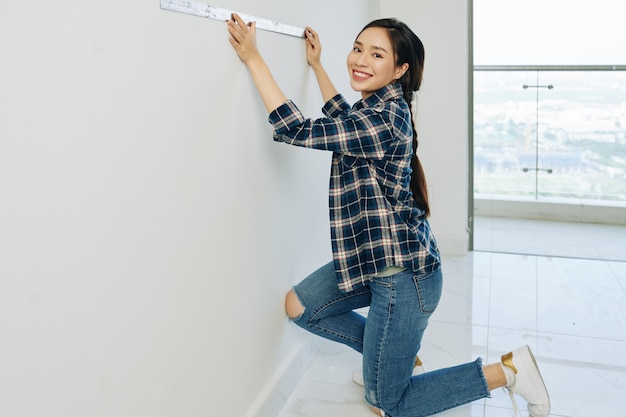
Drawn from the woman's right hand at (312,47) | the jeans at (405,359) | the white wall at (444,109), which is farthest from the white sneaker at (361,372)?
the white wall at (444,109)

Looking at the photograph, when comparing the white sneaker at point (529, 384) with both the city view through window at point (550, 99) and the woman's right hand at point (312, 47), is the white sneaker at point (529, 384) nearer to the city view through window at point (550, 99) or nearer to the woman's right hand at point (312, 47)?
the woman's right hand at point (312, 47)

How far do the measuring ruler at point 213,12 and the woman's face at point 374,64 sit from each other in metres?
0.23

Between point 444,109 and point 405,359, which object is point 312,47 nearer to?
point 405,359

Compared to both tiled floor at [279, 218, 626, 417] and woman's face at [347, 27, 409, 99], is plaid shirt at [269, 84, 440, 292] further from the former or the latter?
tiled floor at [279, 218, 626, 417]

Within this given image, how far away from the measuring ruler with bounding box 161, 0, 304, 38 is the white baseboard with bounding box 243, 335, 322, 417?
1003 millimetres

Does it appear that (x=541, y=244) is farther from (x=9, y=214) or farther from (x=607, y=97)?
(x=9, y=214)

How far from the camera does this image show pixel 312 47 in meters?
2.16

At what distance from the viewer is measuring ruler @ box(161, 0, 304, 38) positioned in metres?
1.35

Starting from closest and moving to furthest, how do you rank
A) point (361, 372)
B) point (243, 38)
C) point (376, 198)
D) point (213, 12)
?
1. point (213, 12)
2. point (243, 38)
3. point (376, 198)
4. point (361, 372)

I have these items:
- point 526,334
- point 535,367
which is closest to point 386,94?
point 535,367

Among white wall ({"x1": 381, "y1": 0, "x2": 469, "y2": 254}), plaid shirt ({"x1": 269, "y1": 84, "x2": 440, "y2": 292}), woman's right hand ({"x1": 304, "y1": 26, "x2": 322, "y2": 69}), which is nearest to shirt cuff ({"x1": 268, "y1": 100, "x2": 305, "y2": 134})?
plaid shirt ({"x1": 269, "y1": 84, "x2": 440, "y2": 292})

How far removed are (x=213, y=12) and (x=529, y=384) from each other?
1.29 meters

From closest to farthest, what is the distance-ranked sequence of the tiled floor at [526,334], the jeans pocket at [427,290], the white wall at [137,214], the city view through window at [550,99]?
the white wall at [137,214] → the jeans pocket at [427,290] → the tiled floor at [526,334] → the city view through window at [550,99]

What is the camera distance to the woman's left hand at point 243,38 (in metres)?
1.60
